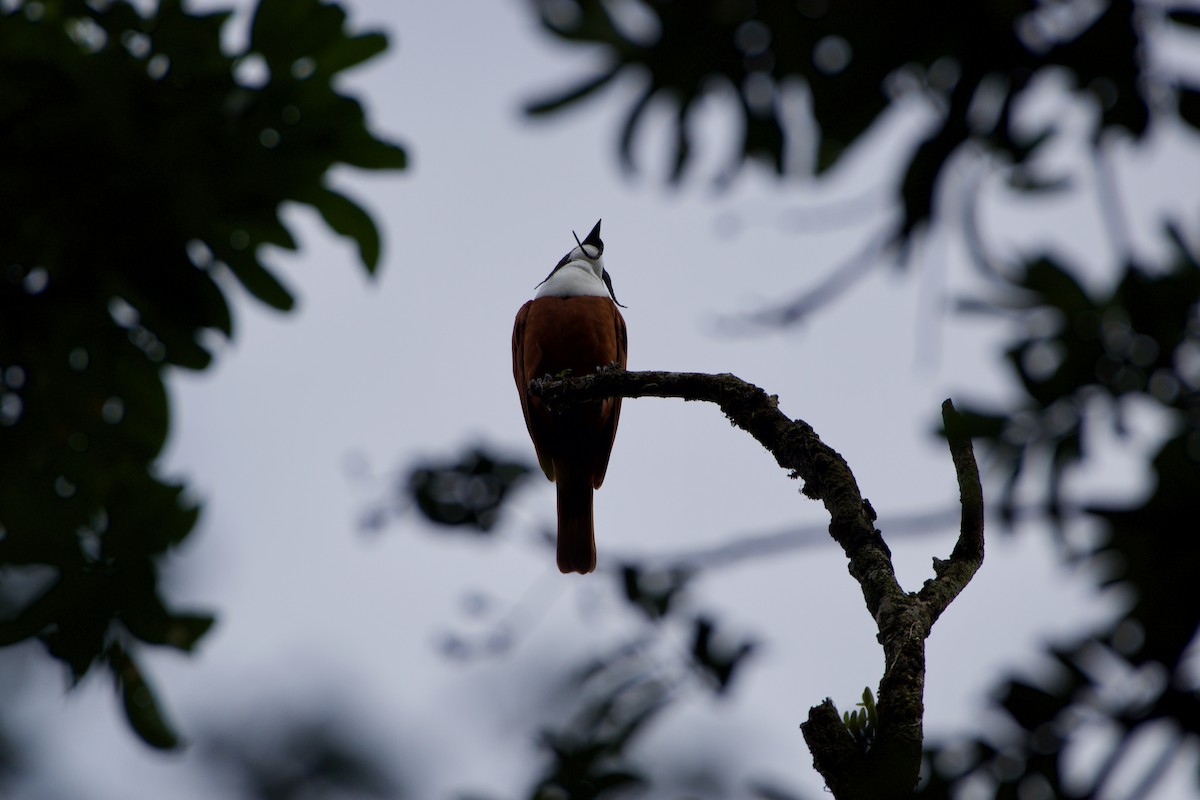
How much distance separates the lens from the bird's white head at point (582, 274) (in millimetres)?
5383

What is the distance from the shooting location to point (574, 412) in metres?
4.85

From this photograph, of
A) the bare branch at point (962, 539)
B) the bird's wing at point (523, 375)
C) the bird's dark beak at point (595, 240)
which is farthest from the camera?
the bird's dark beak at point (595, 240)

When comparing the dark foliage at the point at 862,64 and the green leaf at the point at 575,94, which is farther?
the green leaf at the point at 575,94

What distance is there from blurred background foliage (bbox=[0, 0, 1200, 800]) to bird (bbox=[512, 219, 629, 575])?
4.46 feet

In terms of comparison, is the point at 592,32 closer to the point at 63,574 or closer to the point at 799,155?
the point at 799,155

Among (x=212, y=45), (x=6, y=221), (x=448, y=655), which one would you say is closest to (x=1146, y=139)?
(x=212, y=45)

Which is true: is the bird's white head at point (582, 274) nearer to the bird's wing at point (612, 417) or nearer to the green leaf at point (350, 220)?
the bird's wing at point (612, 417)

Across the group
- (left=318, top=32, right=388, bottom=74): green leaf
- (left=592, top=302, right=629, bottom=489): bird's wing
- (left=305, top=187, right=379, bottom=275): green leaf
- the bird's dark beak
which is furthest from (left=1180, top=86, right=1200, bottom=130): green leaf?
the bird's dark beak

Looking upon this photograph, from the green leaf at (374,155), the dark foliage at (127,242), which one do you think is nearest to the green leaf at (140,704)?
the dark foliage at (127,242)

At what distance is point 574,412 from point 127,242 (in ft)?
7.51

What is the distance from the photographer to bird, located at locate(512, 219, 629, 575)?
4.89m

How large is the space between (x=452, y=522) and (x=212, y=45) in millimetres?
2487

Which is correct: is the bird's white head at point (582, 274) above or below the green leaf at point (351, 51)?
above

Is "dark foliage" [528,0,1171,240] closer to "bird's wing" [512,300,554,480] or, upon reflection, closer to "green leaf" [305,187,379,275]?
"green leaf" [305,187,379,275]
